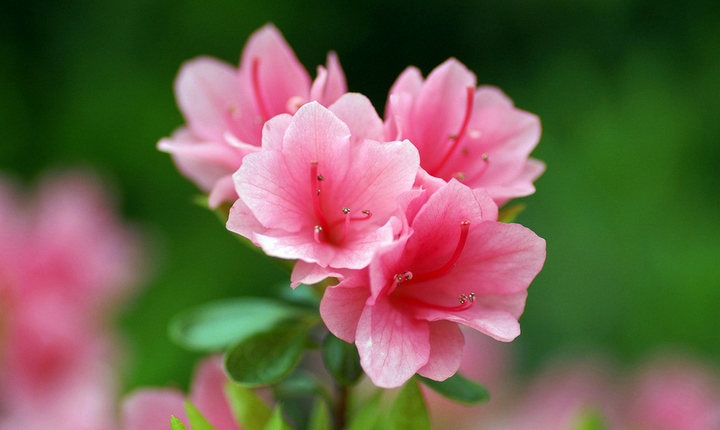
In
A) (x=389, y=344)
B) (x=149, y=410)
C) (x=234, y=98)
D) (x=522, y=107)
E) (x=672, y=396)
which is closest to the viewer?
(x=389, y=344)

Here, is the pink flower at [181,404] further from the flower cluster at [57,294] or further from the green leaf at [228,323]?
the flower cluster at [57,294]

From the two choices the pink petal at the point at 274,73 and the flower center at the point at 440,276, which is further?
the pink petal at the point at 274,73

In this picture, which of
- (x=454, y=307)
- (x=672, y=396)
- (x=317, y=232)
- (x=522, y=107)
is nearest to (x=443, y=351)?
(x=454, y=307)

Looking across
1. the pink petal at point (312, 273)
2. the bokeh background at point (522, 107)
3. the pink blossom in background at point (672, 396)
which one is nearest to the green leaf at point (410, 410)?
the pink petal at point (312, 273)

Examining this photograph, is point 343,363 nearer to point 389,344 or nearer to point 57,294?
point 389,344

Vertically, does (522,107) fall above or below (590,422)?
below

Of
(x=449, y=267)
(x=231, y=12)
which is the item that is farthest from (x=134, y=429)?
(x=231, y=12)

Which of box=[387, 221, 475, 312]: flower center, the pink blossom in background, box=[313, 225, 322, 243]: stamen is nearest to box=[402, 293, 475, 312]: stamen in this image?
box=[387, 221, 475, 312]: flower center

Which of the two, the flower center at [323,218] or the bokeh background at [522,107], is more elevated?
the flower center at [323,218]
